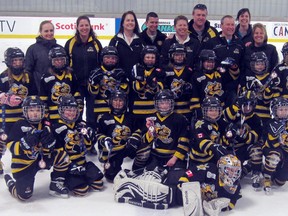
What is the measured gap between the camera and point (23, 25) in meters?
7.64

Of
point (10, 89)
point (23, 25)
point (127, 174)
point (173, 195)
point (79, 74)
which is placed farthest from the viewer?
point (23, 25)

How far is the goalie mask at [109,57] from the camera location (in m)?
3.54

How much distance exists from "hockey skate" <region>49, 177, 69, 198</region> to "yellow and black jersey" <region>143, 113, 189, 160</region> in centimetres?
73

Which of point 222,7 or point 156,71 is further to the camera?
point 222,7

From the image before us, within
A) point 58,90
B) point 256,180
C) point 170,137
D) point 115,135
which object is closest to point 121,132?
point 115,135

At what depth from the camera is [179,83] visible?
141 inches

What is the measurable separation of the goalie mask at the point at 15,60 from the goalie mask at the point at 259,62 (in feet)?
6.12

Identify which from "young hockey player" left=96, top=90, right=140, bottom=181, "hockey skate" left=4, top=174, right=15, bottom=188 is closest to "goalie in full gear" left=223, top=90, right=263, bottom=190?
"young hockey player" left=96, top=90, right=140, bottom=181

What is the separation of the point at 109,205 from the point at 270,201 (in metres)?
1.14

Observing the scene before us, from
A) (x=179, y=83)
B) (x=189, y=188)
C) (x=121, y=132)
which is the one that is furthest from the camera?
(x=179, y=83)

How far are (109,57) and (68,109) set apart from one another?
2.26ft

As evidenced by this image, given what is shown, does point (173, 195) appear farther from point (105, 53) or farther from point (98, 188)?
point (105, 53)

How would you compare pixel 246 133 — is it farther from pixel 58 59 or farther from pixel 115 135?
pixel 58 59

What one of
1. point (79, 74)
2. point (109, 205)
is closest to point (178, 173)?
point (109, 205)
